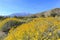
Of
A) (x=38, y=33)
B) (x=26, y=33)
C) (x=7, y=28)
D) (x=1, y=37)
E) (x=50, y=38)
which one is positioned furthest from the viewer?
(x=7, y=28)

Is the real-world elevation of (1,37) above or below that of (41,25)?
below

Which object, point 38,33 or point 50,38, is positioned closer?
point 50,38

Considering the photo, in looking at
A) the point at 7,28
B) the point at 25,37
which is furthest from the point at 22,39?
the point at 7,28

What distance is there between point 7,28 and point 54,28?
21.1 ft

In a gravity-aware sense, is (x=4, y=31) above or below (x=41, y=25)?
below

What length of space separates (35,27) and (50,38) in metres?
1.42

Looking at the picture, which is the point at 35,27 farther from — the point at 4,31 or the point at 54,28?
the point at 4,31

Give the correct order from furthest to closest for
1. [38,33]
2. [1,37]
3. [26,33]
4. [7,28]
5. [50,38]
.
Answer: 1. [7,28]
2. [1,37]
3. [26,33]
4. [38,33]
5. [50,38]

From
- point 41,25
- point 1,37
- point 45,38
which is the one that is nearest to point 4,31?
point 1,37

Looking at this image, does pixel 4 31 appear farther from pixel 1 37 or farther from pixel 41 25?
pixel 41 25

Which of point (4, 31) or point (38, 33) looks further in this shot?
point (4, 31)

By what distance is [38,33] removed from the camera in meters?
8.92

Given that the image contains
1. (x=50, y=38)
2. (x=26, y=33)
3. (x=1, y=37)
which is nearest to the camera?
(x=50, y=38)

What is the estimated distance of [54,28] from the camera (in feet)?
30.6
